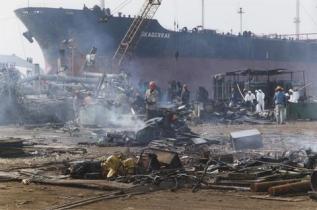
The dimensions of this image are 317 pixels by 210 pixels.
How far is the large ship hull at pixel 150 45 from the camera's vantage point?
48.8 metres

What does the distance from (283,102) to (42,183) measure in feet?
58.9

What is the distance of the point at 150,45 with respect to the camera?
169 feet

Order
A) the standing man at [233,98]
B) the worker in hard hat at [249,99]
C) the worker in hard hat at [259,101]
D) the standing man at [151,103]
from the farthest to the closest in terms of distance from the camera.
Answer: the standing man at [233,98] → the worker in hard hat at [249,99] → the worker in hard hat at [259,101] → the standing man at [151,103]

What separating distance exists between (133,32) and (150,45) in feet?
9.34

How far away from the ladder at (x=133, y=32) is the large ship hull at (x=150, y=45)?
2.83 feet

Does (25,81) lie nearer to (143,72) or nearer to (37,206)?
(143,72)

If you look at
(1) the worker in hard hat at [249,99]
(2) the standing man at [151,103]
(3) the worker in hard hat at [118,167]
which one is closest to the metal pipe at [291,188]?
(3) the worker in hard hat at [118,167]

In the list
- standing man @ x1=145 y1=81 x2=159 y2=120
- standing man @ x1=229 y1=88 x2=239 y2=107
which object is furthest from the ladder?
standing man @ x1=145 y1=81 x2=159 y2=120

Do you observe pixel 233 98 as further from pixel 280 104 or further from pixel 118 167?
pixel 118 167

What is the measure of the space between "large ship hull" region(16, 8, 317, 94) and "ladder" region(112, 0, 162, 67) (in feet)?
2.83

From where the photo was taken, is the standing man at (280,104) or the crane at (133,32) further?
the crane at (133,32)

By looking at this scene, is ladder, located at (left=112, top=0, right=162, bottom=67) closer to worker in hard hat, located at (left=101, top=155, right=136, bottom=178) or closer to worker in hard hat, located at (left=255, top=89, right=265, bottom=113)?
worker in hard hat, located at (left=255, top=89, right=265, bottom=113)

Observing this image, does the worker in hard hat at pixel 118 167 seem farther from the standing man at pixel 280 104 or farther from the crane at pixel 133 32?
the crane at pixel 133 32

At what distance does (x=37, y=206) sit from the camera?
24.4 ft
